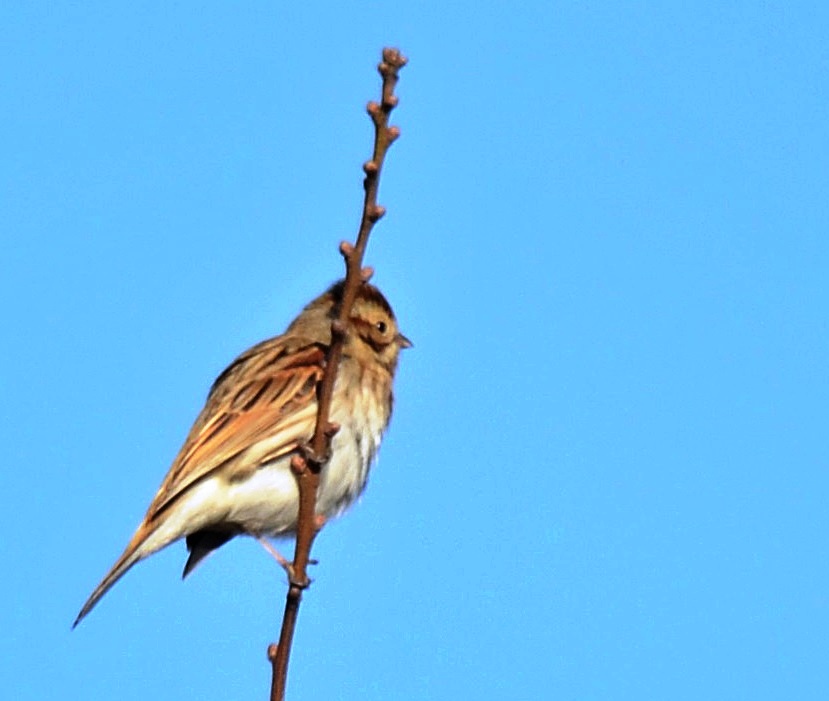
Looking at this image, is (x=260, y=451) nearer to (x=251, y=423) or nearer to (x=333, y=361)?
(x=251, y=423)

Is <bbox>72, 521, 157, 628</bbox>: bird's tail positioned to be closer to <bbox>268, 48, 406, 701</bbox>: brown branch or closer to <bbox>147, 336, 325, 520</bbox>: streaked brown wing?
<bbox>147, 336, 325, 520</bbox>: streaked brown wing

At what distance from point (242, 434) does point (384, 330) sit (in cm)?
155

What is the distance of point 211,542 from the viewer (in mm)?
8305

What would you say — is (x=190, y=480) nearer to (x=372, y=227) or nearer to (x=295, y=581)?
(x=295, y=581)

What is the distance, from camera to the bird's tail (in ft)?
22.3

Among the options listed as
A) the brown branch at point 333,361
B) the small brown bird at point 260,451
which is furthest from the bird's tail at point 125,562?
the brown branch at point 333,361

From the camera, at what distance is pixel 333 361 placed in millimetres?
4676

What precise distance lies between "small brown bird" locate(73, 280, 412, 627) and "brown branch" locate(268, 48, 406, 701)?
2.39m

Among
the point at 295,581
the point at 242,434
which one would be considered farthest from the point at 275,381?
the point at 295,581

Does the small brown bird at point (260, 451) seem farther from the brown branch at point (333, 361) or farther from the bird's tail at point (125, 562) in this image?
the brown branch at point (333, 361)

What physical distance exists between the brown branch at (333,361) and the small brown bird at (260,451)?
239 cm

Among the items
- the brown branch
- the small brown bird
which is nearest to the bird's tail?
the small brown bird

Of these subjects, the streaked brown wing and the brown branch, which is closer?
the brown branch

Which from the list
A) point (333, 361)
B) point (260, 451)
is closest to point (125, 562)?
point (260, 451)
